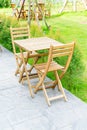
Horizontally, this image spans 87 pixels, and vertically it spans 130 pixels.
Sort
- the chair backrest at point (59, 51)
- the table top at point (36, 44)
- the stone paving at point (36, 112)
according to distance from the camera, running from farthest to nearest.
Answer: the table top at point (36, 44) < the chair backrest at point (59, 51) < the stone paving at point (36, 112)

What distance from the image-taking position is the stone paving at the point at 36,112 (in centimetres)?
379

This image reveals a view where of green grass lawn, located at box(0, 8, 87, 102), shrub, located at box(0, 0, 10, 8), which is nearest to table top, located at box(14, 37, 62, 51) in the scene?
green grass lawn, located at box(0, 8, 87, 102)

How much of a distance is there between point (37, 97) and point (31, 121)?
31.8 inches

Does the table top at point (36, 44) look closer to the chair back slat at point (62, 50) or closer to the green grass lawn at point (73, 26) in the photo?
the chair back slat at point (62, 50)

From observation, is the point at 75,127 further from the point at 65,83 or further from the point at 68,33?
the point at 68,33

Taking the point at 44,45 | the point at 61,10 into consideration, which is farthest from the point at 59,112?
the point at 61,10

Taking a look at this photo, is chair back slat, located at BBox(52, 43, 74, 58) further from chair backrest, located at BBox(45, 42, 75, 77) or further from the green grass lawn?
the green grass lawn

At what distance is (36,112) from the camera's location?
4141mm

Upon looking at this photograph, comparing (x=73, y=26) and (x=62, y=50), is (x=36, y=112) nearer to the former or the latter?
(x=62, y=50)

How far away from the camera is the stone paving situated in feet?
12.4

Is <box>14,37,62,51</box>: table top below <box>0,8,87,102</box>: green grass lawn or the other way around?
the other way around

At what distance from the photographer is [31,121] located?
12.8 feet

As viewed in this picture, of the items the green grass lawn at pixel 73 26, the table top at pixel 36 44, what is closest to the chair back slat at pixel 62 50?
the table top at pixel 36 44

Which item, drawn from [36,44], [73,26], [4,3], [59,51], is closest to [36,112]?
[59,51]
